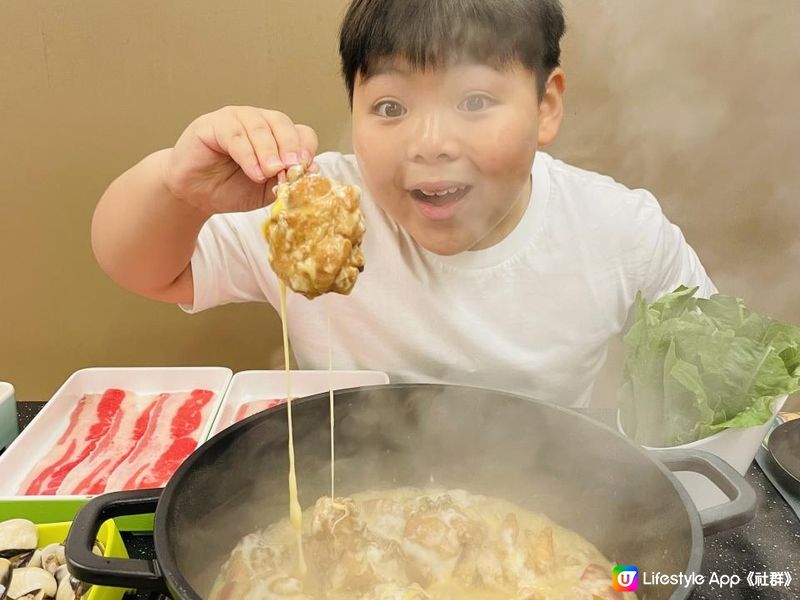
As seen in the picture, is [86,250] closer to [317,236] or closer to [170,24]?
[170,24]

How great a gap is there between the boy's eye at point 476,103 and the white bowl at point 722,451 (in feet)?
2.72

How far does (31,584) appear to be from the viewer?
4.16ft

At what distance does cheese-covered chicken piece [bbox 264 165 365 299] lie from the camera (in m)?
1.16

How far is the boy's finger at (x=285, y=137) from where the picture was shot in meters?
1.33

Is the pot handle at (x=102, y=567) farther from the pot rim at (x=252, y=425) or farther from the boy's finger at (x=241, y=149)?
the boy's finger at (x=241, y=149)

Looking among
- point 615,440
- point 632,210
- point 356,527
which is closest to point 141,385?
point 356,527

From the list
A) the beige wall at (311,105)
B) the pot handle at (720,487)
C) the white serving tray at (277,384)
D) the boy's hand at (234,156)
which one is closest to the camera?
the pot handle at (720,487)

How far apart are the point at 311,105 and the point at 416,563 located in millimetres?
1973

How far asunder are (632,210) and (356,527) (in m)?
1.26

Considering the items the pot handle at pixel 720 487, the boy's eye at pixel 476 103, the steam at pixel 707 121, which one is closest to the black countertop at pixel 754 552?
the pot handle at pixel 720 487

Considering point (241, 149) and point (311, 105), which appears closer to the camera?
point (241, 149)

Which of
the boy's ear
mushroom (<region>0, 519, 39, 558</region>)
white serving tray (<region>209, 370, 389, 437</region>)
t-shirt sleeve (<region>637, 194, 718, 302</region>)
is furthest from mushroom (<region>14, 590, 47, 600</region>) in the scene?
t-shirt sleeve (<region>637, 194, 718, 302</region>)

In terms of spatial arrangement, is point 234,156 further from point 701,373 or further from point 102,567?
point 701,373

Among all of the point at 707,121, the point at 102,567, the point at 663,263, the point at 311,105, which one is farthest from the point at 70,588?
the point at 707,121
